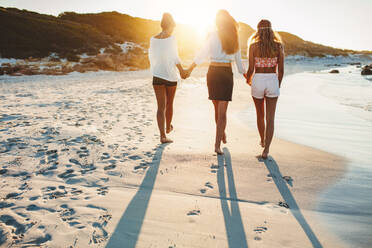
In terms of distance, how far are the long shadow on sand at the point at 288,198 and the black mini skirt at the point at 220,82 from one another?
43.4 inches

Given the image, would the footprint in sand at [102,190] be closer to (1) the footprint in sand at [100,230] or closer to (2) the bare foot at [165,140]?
(1) the footprint in sand at [100,230]

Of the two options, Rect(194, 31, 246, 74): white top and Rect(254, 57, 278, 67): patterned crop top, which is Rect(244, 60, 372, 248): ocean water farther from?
Rect(194, 31, 246, 74): white top

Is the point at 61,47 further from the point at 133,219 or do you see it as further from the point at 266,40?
the point at 133,219

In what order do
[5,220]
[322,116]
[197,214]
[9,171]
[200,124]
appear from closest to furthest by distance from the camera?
[5,220], [197,214], [9,171], [200,124], [322,116]

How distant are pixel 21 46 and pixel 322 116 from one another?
29206mm

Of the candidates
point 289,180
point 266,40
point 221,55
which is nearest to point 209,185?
point 289,180

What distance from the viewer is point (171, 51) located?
3.75m

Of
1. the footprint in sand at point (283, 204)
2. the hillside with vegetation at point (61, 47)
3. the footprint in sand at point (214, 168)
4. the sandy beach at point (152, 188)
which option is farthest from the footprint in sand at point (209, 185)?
the hillside with vegetation at point (61, 47)

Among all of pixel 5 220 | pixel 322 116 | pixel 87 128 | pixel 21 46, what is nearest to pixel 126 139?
pixel 87 128

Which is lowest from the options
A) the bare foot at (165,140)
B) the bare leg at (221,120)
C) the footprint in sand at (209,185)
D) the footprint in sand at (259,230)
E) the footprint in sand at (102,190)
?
the footprint in sand at (259,230)

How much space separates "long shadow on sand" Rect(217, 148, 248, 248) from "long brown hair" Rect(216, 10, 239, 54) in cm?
160

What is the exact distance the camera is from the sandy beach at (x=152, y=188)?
1.91m

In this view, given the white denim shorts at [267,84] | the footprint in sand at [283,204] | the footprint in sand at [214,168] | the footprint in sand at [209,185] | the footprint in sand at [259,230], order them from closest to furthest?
the footprint in sand at [259,230] < the footprint in sand at [283,204] < the footprint in sand at [209,185] < the footprint in sand at [214,168] < the white denim shorts at [267,84]

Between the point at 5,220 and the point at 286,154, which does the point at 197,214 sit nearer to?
the point at 5,220
